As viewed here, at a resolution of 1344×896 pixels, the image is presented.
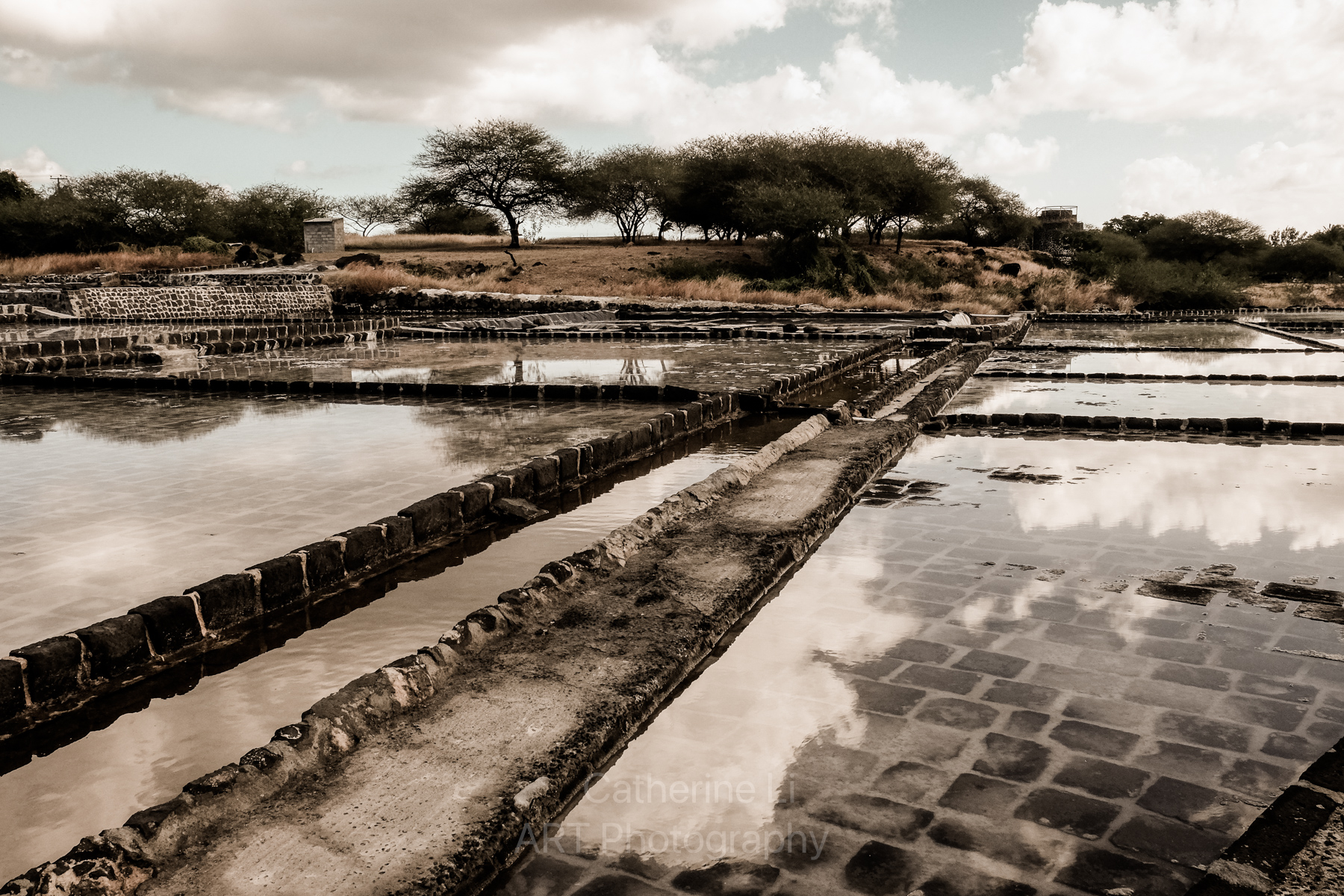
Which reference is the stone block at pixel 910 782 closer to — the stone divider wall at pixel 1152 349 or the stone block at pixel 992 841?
the stone block at pixel 992 841

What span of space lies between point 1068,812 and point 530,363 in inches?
523

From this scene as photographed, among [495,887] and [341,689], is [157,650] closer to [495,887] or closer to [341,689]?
[341,689]

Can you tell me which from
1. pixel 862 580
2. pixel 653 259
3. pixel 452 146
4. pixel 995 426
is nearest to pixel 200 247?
pixel 452 146

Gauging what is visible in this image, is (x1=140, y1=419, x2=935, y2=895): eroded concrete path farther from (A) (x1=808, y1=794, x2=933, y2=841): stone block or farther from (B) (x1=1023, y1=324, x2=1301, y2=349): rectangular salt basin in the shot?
(B) (x1=1023, y1=324, x2=1301, y2=349): rectangular salt basin

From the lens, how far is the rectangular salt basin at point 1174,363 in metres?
13.4

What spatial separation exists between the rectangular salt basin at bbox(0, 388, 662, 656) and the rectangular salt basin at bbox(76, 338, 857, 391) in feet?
7.13

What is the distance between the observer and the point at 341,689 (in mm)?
3088

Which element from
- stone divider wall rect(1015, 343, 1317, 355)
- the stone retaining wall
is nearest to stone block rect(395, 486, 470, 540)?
the stone retaining wall

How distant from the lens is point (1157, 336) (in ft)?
67.4

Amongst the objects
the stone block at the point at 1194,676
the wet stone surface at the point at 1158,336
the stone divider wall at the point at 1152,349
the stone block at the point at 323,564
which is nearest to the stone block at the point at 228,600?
the stone block at the point at 323,564

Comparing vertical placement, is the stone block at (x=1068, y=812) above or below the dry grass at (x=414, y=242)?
below

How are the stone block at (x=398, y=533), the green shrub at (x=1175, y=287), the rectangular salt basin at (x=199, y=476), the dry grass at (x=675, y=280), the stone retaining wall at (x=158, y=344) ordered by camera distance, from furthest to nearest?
the green shrub at (x=1175, y=287)
the dry grass at (x=675, y=280)
the stone retaining wall at (x=158, y=344)
the stone block at (x=398, y=533)
the rectangular salt basin at (x=199, y=476)

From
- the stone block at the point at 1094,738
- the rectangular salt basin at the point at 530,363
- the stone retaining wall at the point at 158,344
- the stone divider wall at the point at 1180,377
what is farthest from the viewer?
the stone retaining wall at the point at 158,344

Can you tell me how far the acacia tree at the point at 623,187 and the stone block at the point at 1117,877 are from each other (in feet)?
153
